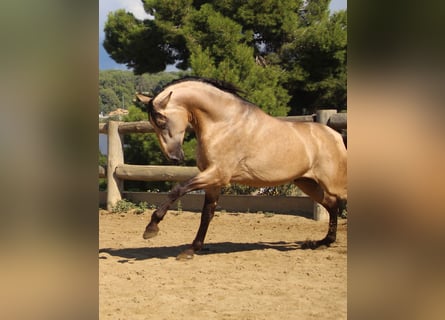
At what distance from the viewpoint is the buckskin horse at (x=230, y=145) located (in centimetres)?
413

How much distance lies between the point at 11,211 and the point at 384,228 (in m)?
0.28

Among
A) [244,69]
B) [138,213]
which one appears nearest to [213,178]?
[138,213]

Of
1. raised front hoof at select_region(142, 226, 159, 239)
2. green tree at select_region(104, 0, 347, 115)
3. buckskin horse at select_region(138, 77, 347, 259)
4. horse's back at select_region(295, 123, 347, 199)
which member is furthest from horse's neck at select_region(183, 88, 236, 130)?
green tree at select_region(104, 0, 347, 115)

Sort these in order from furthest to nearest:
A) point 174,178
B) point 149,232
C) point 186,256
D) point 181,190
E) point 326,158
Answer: point 174,178 < point 326,158 < point 186,256 < point 181,190 < point 149,232

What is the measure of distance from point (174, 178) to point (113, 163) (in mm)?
1060

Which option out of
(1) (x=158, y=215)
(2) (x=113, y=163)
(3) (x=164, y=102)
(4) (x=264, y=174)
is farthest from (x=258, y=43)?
(1) (x=158, y=215)

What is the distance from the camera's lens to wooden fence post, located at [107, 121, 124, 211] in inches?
295

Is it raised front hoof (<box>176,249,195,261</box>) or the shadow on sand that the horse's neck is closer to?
raised front hoof (<box>176,249,195,261</box>)

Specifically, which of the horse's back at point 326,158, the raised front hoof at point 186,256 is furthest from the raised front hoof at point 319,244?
the raised front hoof at point 186,256

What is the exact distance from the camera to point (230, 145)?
13.9ft

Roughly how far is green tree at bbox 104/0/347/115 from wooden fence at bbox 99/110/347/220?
→ 2.43m

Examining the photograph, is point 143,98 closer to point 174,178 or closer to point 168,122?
point 168,122

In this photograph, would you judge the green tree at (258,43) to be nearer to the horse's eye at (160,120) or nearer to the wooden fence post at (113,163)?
the wooden fence post at (113,163)

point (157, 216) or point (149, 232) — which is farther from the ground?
point (157, 216)
